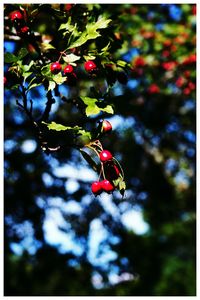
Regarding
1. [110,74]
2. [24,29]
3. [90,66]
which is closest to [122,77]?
[110,74]

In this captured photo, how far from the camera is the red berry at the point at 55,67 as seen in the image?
6.96 ft

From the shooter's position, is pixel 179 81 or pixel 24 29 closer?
pixel 24 29

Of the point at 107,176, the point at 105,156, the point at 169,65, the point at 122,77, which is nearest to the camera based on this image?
the point at 105,156

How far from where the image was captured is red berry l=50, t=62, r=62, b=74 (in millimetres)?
2121

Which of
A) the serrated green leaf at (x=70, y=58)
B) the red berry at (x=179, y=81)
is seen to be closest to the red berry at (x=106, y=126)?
the serrated green leaf at (x=70, y=58)

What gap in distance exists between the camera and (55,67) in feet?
6.98

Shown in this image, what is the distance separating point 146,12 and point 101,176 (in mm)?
4841

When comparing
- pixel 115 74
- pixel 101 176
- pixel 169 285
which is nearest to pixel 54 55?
pixel 115 74

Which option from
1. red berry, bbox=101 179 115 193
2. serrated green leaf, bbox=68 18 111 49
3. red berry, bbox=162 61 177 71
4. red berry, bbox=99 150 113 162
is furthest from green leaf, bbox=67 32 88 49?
red berry, bbox=162 61 177 71

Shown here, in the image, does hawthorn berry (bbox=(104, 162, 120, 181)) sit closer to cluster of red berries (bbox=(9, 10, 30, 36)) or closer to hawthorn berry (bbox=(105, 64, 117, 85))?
hawthorn berry (bbox=(105, 64, 117, 85))

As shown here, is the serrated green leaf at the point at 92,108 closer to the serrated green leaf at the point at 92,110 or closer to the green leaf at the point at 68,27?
the serrated green leaf at the point at 92,110

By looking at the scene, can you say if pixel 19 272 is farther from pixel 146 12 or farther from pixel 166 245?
pixel 146 12

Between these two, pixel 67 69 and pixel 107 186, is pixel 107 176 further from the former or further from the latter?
pixel 67 69

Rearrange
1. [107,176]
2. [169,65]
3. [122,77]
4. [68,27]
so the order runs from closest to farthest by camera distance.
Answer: [107,176]
[68,27]
[122,77]
[169,65]
